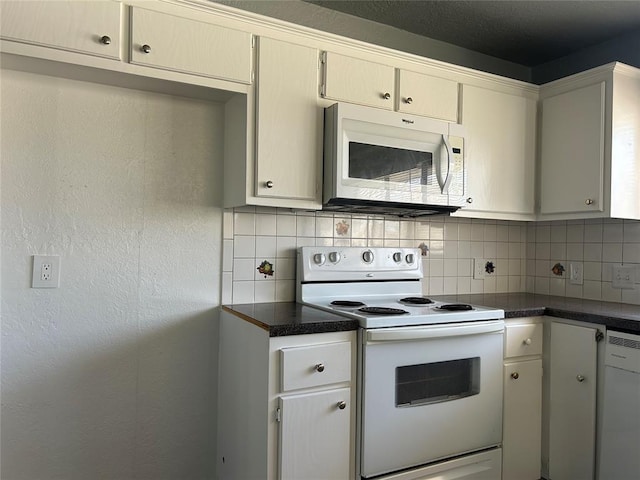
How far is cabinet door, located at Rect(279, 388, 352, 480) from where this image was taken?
1.63m

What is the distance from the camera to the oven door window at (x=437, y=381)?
1844 millimetres

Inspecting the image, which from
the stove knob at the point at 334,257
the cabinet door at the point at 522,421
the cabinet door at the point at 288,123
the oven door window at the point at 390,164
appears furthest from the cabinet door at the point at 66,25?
the cabinet door at the point at 522,421

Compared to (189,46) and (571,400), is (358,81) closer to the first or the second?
(189,46)

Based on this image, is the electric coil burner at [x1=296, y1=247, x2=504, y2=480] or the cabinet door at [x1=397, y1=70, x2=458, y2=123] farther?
the cabinet door at [x1=397, y1=70, x2=458, y2=123]

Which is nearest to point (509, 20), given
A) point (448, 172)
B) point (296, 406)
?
point (448, 172)

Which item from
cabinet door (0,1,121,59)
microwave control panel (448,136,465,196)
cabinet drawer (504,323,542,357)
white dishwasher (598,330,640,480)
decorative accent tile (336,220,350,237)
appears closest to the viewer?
cabinet door (0,1,121,59)

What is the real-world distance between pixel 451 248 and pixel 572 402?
3.20 ft

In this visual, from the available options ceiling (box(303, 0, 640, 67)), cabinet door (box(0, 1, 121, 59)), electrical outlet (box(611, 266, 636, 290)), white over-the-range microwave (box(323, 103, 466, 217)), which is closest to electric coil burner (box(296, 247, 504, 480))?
white over-the-range microwave (box(323, 103, 466, 217))

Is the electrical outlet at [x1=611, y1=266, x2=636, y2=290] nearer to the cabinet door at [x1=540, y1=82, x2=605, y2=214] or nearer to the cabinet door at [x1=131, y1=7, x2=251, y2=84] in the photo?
the cabinet door at [x1=540, y1=82, x2=605, y2=214]

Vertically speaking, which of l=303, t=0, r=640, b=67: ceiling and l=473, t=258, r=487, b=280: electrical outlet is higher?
l=303, t=0, r=640, b=67: ceiling

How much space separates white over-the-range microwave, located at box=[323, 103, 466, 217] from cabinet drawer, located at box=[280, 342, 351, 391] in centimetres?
64

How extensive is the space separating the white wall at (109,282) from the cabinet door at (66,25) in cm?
26

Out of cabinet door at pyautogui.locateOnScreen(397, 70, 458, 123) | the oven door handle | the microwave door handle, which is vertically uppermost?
cabinet door at pyautogui.locateOnScreen(397, 70, 458, 123)

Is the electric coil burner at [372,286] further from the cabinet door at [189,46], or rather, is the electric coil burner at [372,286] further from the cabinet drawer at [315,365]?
the cabinet door at [189,46]
